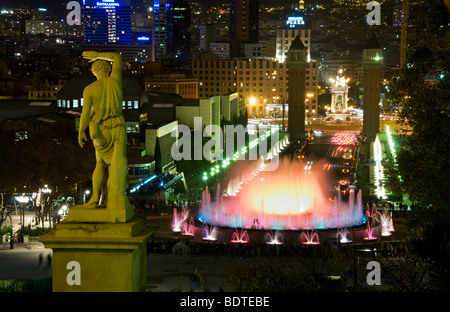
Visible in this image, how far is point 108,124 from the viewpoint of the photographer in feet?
32.5

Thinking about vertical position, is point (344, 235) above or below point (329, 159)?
above

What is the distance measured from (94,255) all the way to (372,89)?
9993 centimetres

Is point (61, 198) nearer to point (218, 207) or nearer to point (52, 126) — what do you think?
point (218, 207)

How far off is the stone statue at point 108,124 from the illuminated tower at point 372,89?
314ft

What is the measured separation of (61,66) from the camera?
15400cm

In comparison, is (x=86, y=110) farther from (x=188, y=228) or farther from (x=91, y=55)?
(x=188, y=228)

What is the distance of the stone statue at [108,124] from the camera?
9.84m

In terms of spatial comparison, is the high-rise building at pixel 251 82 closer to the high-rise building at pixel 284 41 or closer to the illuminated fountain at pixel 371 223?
the high-rise building at pixel 284 41

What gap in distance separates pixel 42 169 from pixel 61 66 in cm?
12140

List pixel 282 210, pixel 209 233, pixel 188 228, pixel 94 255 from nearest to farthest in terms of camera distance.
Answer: pixel 94 255, pixel 209 233, pixel 188 228, pixel 282 210

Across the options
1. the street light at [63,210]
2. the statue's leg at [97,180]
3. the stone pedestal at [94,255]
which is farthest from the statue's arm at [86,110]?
the street light at [63,210]

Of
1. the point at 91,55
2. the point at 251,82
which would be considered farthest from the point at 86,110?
the point at 251,82

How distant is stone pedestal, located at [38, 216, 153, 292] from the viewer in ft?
31.4
